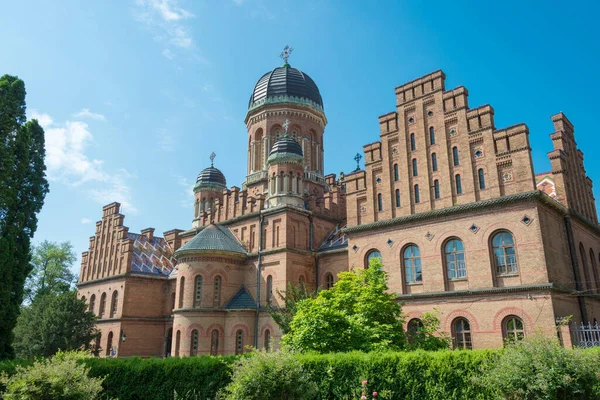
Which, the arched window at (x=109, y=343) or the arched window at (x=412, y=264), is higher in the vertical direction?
the arched window at (x=412, y=264)

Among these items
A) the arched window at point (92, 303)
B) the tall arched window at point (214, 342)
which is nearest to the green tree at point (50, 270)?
the arched window at point (92, 303)

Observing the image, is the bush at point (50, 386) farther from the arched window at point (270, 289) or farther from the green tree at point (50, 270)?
the green tree at point (50, 270)

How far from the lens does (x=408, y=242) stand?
25.7 metres

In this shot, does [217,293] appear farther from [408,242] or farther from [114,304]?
[408,242]

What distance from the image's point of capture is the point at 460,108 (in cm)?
2514

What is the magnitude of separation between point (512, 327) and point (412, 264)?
6113mm

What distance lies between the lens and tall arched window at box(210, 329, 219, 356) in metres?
30.6

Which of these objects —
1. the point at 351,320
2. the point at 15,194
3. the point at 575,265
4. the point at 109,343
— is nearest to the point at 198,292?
the point at 109,343

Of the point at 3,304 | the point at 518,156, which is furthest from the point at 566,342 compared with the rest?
the point at 3,304

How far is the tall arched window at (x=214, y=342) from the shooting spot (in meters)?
30.6

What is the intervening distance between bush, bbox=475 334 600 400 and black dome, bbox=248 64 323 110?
3449cm

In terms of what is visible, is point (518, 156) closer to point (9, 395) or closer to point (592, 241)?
point (592, 241)

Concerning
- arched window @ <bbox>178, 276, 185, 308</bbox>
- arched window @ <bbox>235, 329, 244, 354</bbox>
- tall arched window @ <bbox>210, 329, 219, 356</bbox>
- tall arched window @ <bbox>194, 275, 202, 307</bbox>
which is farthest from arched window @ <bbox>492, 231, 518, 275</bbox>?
arched window @ <bbox>178, 276, 185, 308</bbox>

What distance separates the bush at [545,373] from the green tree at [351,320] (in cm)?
636
